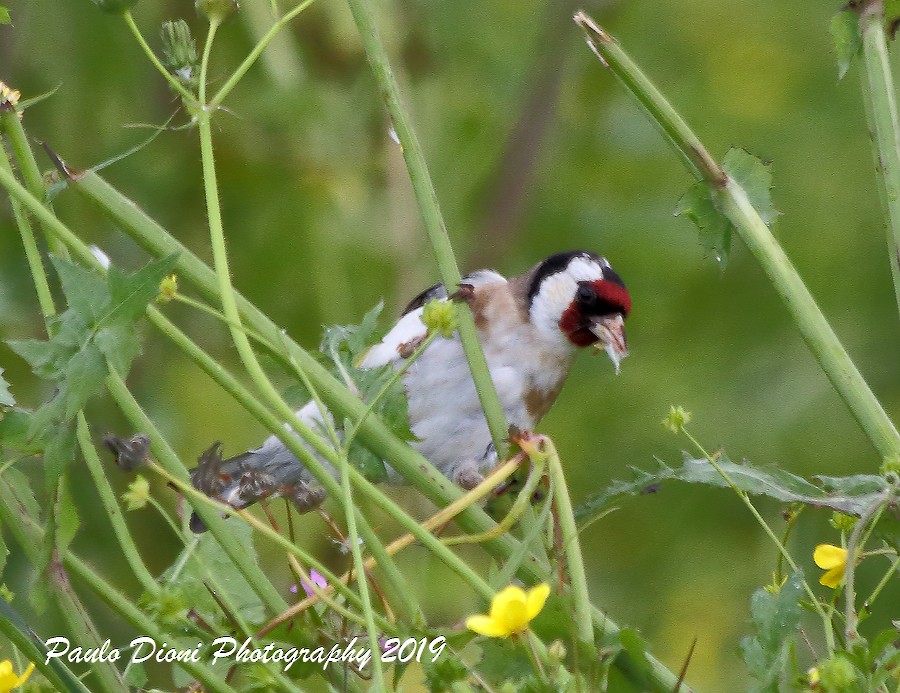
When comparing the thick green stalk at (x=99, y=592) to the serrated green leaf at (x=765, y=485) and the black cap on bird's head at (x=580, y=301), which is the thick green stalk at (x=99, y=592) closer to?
the serrated green leaf at (x=765, y=485)

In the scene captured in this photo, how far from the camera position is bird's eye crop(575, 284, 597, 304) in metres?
2.75

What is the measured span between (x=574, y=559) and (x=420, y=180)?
474 millimetres

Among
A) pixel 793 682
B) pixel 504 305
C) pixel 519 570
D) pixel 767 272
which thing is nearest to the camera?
pixel 793 682

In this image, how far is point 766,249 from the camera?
1.42 meters

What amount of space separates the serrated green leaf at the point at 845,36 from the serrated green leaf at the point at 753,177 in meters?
0.15

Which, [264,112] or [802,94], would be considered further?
[802,94]

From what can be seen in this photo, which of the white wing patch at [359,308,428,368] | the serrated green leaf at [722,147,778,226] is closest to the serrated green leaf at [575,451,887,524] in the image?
the serrated green leaf at [722,147,778,226]

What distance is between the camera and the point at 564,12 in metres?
3.66

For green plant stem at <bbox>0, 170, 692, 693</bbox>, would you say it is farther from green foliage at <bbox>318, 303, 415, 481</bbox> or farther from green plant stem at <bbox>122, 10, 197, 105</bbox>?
green plant stem at <bbox>122, 10, 197, 105</bbox>

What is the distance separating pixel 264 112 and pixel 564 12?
0.89 metres

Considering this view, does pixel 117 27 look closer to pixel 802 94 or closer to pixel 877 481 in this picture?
pixel 802 94

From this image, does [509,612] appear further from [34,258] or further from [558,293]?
[558,293]

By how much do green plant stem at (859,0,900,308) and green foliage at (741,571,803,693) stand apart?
1.36 ft

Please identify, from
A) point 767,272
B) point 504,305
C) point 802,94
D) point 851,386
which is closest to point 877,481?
point 851,386
